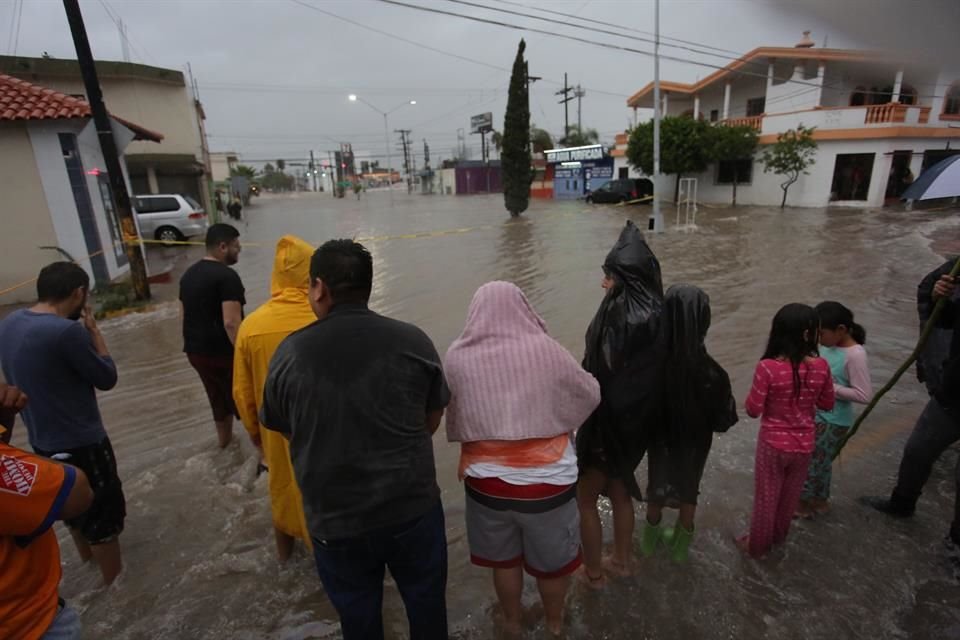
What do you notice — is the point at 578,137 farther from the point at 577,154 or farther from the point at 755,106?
the point at 755,106

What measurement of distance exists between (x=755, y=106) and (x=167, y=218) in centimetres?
2722

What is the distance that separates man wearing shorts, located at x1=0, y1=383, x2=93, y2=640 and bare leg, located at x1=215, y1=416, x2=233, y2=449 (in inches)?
106

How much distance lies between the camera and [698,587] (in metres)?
2.60

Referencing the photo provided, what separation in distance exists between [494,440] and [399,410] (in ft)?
1.50

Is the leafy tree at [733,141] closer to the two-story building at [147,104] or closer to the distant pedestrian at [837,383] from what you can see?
the distant pedestrian at [837,383]

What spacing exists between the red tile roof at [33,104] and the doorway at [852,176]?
26.0 m

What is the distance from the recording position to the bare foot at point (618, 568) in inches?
106

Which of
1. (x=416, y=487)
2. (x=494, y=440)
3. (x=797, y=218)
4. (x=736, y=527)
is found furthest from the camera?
(x=797, y=218)

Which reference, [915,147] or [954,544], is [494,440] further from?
[915,147]

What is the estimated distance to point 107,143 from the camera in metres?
8.03

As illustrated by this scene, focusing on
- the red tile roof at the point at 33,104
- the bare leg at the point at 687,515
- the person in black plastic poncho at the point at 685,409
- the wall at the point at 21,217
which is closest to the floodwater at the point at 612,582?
the bare leg at the point at 687,515

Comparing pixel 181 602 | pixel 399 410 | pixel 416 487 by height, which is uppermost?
pixel 399 410

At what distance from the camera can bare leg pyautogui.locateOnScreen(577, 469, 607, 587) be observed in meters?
2.57

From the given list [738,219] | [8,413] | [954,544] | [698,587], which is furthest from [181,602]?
[738,219]
